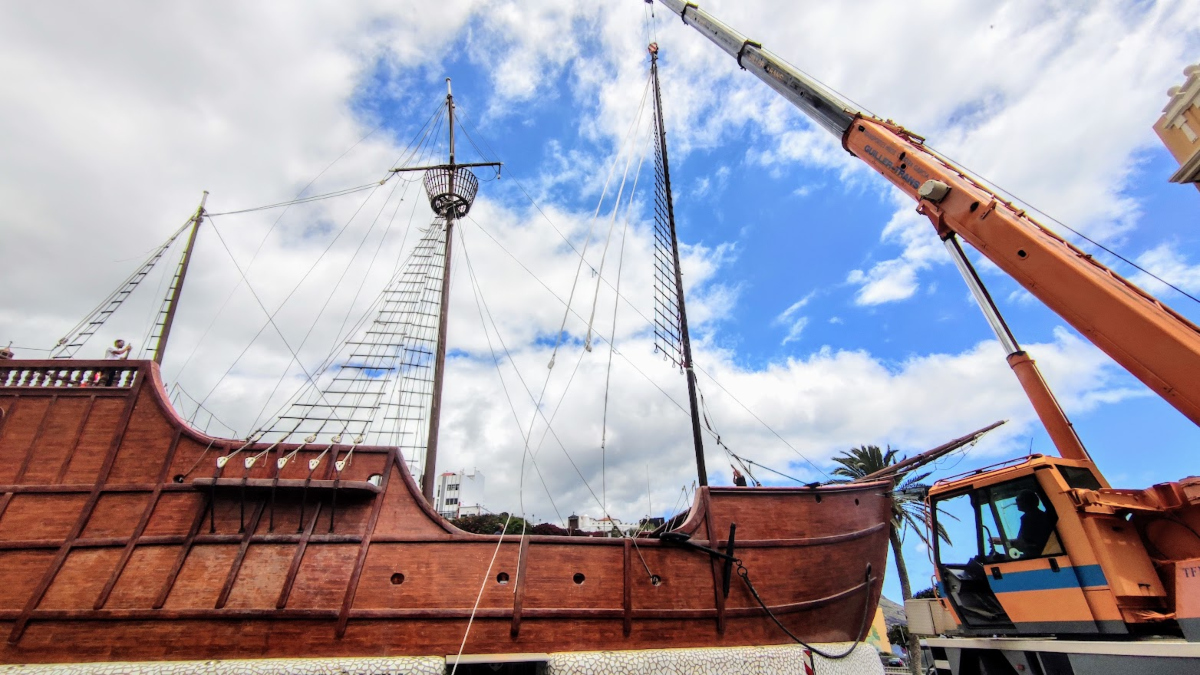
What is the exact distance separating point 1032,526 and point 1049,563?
344 millimetres

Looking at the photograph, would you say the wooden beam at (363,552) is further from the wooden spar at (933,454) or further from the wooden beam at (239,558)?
the wooden spar at (933,454)

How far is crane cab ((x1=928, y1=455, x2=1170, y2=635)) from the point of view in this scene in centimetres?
473

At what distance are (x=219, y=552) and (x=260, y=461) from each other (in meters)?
1.41

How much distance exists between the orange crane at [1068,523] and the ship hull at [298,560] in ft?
10.5

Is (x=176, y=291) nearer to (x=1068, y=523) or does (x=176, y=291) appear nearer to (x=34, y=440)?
(x=34, y=440)

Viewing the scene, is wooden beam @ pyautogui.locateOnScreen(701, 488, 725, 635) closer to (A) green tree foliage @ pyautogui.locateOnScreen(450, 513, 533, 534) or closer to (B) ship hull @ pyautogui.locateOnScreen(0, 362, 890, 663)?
(B) ship hull @ pyautogui.locateOnScreen(0, 362, 890, 663)

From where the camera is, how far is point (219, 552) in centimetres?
816

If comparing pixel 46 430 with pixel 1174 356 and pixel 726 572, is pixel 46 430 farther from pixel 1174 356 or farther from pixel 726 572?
pixel 1174 356

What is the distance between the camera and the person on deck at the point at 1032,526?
522 cm

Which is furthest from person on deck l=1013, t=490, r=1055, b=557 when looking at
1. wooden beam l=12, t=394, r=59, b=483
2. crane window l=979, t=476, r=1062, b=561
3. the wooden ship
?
wooden beam l=12, t=394, r=59, b=483

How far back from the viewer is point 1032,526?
5.33 meters

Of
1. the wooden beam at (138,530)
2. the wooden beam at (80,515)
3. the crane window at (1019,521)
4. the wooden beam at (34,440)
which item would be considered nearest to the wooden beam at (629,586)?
the crane window at (1019,521)

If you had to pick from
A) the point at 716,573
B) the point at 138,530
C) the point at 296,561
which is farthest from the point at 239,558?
the point at 716,573

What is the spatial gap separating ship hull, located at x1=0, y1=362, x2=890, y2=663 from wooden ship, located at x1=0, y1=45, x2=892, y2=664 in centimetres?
3
